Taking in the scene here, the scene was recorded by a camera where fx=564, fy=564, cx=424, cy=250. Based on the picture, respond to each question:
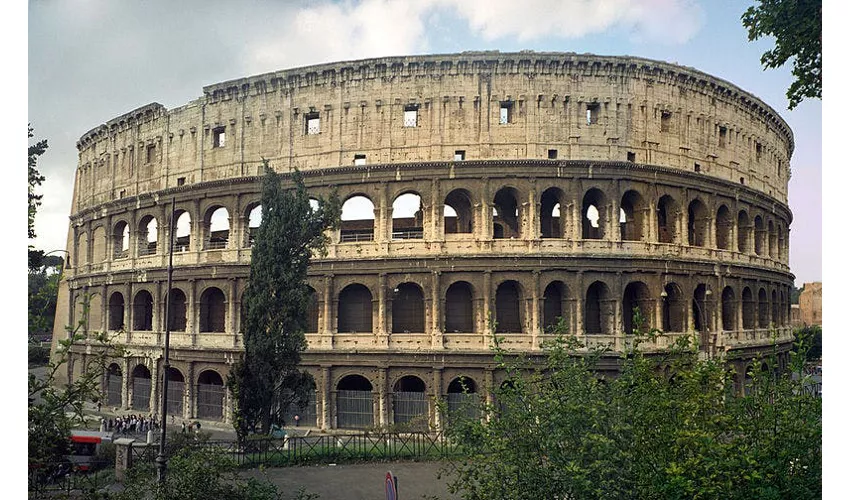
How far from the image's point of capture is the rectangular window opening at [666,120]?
18.8 metres

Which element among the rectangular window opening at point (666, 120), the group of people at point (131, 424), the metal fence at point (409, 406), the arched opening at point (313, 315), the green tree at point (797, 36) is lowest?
the group of people at point (131, 424)

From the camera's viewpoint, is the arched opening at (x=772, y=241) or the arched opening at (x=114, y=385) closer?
the arched opening at (x=114, y=385)

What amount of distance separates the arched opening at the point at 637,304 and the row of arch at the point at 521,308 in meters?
0.03

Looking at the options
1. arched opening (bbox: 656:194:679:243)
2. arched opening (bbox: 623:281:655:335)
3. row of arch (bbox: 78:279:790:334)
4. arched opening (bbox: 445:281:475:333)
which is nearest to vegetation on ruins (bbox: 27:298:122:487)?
row of arch (bbox: 78:279:790:334)

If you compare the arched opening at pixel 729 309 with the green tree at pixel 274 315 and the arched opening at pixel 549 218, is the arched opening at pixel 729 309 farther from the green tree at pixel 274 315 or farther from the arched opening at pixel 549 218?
the green tree at pixel 274 315

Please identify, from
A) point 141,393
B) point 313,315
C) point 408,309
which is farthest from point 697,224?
point 141,393

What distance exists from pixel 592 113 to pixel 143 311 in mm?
17893

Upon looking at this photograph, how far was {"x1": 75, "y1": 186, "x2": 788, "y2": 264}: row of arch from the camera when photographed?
18.7 m

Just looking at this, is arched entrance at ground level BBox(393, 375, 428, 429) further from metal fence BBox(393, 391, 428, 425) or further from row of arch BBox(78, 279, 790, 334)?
row of arch BBox(78, 279, 790, 334)

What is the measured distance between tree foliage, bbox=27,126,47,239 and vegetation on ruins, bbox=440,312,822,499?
9191mm

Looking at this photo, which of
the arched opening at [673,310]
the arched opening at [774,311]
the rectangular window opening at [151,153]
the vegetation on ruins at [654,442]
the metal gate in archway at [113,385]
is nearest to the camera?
the vegetation on ruins at [654,442]

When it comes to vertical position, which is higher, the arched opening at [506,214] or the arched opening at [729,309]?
the arched opening at [506,214]

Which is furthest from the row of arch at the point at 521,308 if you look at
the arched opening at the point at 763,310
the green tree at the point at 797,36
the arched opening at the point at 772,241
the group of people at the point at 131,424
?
the green tree at the point at 797,36
